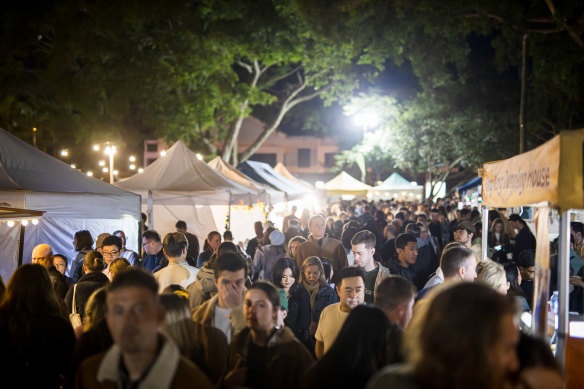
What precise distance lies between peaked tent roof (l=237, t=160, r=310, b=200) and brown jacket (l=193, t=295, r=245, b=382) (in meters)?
16.4

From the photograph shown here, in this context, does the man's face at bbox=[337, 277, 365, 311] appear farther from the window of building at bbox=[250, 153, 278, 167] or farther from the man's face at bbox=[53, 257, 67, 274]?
the window of building at bbox=[250, 153, 278, 167]

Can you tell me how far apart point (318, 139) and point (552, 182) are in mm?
59207

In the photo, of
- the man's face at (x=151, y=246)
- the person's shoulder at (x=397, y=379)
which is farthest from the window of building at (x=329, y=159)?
the person's shoulder at (x=397, y=379)

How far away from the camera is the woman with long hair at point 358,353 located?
2.90 meters

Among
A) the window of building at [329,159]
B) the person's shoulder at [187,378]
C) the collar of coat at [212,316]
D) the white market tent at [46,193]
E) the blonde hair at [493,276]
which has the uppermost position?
the window of building at [329,159]

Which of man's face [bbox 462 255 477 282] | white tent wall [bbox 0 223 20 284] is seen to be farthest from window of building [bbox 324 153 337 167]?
man's face [bbox 462 255 477 282]

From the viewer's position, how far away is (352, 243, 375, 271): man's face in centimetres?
678

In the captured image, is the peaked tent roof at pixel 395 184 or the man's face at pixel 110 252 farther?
the peaked tent roof at pixel 395 184

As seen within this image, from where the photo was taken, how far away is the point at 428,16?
73.9 ft

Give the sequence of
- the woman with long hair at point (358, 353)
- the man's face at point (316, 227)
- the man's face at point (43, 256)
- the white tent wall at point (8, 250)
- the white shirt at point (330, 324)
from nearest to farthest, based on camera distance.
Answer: the woman with long hair at point (358, 353) → the white shirt at point (330, 324) → the man's face at point (43, 256) → the man's face at point (316, 227) → the white tent wall at point (8, 250)

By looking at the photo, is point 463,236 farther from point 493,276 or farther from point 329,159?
point 329,159

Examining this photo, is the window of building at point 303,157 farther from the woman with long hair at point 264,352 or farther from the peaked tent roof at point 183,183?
the woman with long hair at point 264,352

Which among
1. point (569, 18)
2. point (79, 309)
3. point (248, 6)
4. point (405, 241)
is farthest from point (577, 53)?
point (79, 309)

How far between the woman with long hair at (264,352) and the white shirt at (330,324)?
108cm
